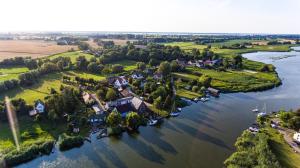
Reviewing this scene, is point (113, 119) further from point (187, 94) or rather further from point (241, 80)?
point (241, 80)

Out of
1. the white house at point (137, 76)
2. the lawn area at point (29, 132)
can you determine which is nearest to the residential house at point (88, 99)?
the lawn area at point (29, 132)

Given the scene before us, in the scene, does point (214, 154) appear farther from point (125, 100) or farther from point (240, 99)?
point (240, 99)

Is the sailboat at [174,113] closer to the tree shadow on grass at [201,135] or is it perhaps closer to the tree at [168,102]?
the tree at [168,102]

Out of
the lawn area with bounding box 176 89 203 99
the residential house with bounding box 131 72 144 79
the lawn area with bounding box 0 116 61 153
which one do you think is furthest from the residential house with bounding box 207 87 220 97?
the lawn area with bounding box 0 116 61 153

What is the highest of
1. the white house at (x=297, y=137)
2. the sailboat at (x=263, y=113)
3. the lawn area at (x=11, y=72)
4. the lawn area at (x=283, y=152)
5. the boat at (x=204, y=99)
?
the white house at (x=297, y=137)

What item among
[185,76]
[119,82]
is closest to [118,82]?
[119,82]

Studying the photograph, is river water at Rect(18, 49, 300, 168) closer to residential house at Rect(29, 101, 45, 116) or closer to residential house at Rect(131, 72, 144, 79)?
residential house at Rect(29, 101, 45, 116)
